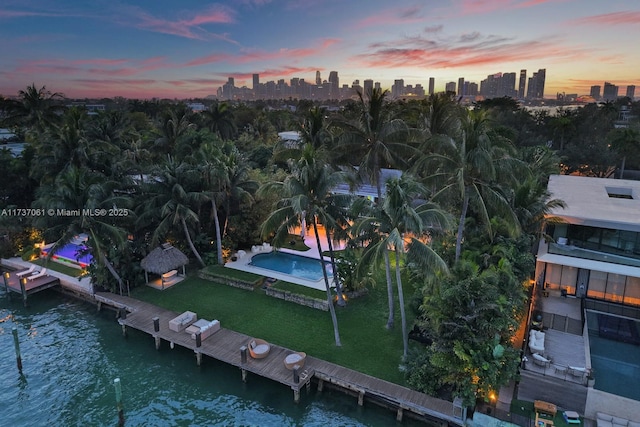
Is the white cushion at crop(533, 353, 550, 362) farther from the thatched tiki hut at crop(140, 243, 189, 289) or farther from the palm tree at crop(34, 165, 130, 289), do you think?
the palm tree at crop(34, 165, 130, 289)

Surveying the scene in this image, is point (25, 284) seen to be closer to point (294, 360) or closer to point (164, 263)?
point (164, 263)

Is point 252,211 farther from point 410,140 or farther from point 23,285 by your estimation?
point 23,285

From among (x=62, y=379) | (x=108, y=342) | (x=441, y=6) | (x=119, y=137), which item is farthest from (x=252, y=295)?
(x=441, y=6)

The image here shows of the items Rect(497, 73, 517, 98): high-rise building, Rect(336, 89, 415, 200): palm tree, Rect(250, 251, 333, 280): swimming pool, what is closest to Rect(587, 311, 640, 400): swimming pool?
Rect(336, 89, 415, 200): palm tree

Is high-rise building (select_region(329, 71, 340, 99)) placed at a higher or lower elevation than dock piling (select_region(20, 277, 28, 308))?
higher

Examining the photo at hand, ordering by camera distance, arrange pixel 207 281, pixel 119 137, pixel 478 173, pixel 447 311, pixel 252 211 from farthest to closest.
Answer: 1. pixel 119 137
2. pixel 252 211
3. pixel 207 281
4. pixel 478 173
5. pixel 447 311

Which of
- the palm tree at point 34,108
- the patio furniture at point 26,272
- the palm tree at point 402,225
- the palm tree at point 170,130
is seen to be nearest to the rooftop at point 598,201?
the palm tree at point 402,225

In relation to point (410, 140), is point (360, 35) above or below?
above
